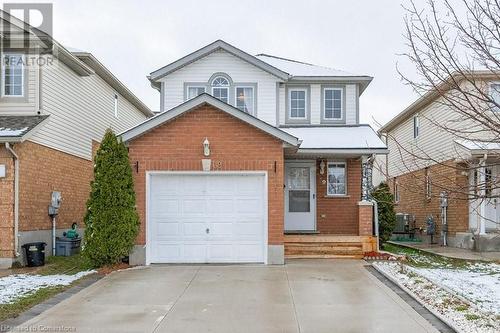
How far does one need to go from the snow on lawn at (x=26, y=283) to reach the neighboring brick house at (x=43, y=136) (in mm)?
2163

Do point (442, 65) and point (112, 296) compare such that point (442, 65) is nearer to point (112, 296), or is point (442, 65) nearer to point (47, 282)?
point (112, 296)

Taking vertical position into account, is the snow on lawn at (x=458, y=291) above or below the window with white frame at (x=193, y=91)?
below

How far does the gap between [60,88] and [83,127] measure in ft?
8.53

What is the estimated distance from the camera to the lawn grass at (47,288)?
29.9 feet

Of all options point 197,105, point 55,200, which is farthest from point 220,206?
point 55,200

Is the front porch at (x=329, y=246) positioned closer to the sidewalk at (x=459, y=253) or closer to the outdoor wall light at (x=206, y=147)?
the sidewalk at (x=459, y=253)

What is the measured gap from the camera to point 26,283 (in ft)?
38.7

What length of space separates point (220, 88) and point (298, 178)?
3952mm

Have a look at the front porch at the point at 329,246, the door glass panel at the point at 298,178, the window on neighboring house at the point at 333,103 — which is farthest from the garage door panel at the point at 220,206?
the window on neighboring house at the point at 333,103

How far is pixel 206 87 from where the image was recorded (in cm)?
1869

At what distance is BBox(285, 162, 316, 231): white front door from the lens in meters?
18.5

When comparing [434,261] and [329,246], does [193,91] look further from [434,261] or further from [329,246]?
[434,261]

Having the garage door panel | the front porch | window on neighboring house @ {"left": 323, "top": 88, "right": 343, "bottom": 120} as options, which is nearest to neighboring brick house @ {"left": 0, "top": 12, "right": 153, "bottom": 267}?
the garage door panel

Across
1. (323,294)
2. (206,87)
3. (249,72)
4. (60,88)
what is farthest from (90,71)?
(323,294)
